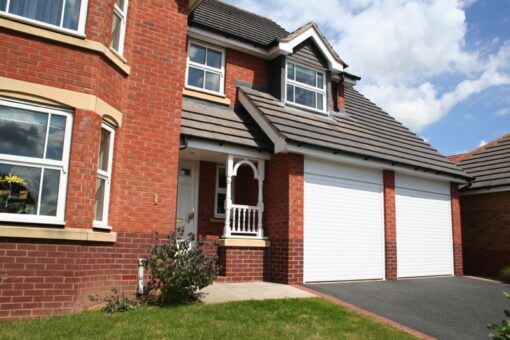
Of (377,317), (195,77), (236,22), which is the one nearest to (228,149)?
(195,77)

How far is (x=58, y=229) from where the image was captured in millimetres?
7258

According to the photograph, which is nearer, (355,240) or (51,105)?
(51,105)

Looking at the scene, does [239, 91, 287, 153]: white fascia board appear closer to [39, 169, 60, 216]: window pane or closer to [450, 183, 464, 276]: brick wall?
[39, 169, 60, 216]: window pane

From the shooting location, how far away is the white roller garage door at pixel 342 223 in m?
11.7

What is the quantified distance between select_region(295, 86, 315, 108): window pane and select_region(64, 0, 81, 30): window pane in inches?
286

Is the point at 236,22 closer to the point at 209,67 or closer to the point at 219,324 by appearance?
the point at 209,67

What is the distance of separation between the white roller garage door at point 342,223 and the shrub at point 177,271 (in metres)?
3.91

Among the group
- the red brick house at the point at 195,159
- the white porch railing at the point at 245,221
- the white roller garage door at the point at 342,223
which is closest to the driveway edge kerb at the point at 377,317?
the red brick house at the point at 195,159

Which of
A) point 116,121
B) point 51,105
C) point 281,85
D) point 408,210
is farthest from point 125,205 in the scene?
point 408,210

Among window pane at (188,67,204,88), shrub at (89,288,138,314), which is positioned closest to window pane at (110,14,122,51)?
window pane at (188,67,204,88)

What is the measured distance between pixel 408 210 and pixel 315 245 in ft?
14.0

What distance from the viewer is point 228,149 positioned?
11258 millimetres

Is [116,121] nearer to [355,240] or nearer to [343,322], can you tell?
[343,322]

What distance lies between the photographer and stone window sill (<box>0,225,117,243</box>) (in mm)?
6820
